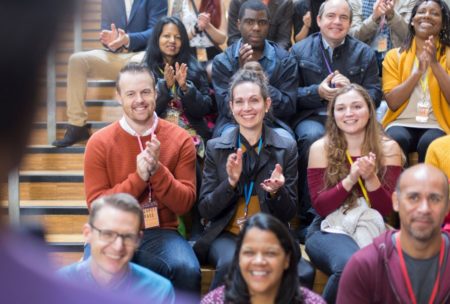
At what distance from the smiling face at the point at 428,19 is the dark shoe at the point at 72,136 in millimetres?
2213

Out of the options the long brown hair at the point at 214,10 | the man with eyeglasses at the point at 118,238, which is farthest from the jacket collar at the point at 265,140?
the long brown hair at the point at 214,10

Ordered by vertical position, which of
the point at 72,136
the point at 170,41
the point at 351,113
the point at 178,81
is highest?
the point at 170,41

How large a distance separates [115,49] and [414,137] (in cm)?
209

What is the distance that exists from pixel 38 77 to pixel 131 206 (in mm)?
2538

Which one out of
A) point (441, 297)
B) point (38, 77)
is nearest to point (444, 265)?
point (441, 297)

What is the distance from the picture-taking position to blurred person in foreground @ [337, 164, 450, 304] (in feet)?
9.76

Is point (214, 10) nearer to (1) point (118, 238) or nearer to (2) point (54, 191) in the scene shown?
(2) point (54, 191)

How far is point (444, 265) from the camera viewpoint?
3016 millimetres

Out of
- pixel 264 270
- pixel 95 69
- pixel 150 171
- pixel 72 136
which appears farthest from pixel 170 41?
pixel 264 270

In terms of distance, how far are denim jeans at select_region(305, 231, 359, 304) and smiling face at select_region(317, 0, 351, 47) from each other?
1484 millimetres

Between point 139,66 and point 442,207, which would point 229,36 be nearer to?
Result: point 139,66

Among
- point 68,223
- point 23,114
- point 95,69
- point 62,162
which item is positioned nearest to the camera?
point 23,114

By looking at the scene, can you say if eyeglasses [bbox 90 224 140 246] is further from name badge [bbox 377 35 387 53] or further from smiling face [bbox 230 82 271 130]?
name badge [bbox 377 35 387 53]

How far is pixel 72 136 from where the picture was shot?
4.78m
